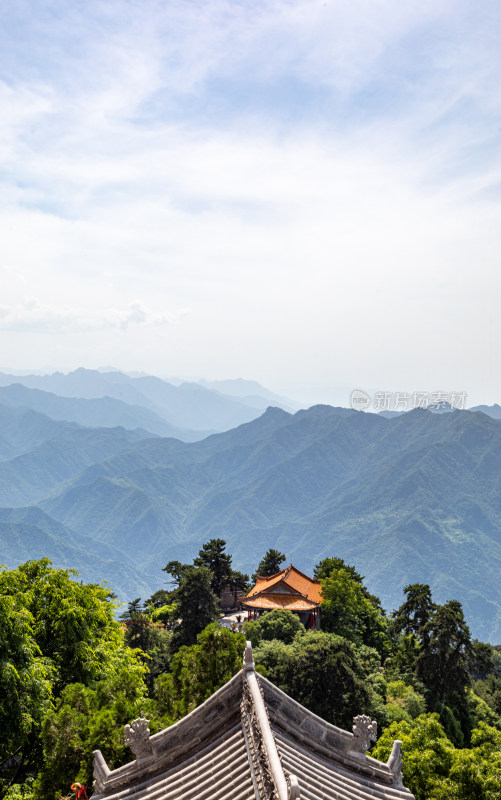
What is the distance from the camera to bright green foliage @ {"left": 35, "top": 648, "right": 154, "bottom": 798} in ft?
44.1

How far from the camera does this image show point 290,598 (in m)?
44.3

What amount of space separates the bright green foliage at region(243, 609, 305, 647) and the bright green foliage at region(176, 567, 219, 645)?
429 cm

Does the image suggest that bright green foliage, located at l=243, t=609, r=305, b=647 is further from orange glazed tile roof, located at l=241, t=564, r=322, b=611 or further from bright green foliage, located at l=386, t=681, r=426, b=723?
bright green foliage, located at l=386, t=681, r=426, b=723

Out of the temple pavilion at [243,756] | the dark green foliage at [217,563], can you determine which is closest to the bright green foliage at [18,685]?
the temple pavilion at [243,756]

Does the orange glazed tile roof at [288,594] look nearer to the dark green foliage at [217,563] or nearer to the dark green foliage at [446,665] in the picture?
the dark green foliage at [446,665]

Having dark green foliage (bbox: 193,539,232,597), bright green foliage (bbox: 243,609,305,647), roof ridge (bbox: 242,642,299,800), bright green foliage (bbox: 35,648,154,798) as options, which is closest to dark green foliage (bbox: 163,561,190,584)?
dark green foliage (bbox: 193,539,232,597)

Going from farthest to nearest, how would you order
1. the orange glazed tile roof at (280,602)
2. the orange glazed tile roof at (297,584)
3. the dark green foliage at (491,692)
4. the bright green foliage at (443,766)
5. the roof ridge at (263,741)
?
the dark green foliage at (491,692) < the orange glazed tile roof at (297,584) < the orange glazed tile roof at (280,602) < the bright green foliage at (443,766) < the roof ridge at (263,741)

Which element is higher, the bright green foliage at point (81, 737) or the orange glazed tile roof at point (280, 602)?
the orange glazed tile roof at point (280, 602)

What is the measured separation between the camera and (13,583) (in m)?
19.0

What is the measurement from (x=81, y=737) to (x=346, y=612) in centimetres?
3326

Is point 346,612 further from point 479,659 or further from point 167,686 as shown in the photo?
point 167,686

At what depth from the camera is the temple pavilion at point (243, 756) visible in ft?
29.0

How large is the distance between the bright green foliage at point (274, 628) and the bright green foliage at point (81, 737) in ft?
73.8

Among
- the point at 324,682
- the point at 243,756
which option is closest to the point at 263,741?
the point at 243,756
